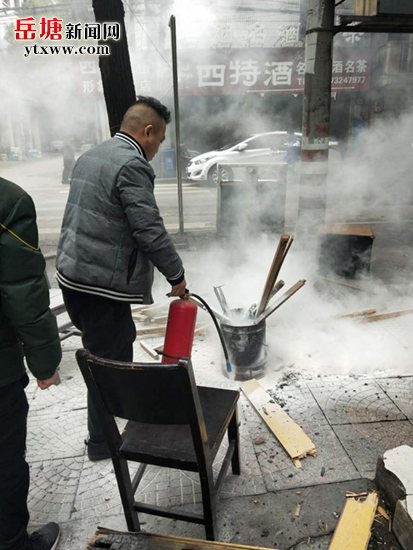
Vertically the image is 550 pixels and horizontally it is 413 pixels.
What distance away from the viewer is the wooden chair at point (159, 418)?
174cm

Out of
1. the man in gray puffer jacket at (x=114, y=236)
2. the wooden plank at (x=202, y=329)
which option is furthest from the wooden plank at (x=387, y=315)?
the man in gray puffer jacket at (x=114, y=236)

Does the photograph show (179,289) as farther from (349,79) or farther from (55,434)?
(349,79)

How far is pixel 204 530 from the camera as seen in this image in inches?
91.4

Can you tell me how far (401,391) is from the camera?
11.1 feet

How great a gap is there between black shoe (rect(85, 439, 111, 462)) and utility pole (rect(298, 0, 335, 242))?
4.26m

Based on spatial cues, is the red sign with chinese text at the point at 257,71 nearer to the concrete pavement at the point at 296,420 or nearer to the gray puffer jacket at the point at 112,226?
the concrete pavement at the point at 296,420

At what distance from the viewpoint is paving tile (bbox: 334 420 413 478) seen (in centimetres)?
272

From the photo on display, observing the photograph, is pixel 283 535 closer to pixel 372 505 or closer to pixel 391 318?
pixel 372 505

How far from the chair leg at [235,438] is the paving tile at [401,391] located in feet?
4.24

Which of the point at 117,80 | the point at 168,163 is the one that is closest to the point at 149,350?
the point at 117,80

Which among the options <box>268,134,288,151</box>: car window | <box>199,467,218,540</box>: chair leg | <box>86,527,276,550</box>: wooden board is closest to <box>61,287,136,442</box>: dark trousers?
<box>86,527,276,550</box>: wooden board

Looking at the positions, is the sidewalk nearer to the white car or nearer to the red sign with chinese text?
the white car

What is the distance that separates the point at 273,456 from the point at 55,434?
150 cm

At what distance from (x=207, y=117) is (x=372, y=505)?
1538 cm
